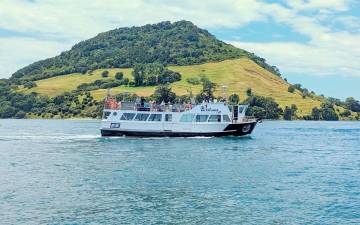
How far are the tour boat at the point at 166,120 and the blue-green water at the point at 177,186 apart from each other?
25.9 meters

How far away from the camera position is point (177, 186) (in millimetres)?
54656

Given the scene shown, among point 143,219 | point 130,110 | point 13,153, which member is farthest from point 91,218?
point 130,110

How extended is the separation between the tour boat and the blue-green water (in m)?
25.9

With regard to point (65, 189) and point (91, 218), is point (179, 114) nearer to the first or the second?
point (65, 189)

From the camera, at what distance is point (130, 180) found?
58500mm

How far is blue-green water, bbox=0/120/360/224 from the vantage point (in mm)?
41531

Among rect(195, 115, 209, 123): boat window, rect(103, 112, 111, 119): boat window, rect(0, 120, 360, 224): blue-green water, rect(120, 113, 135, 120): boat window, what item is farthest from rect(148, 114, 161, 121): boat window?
rect(0, 120, 360, 224): blue-green water

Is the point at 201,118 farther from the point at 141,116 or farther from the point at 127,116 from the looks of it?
the point at 127,116

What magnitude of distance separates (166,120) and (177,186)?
6743 centimetres

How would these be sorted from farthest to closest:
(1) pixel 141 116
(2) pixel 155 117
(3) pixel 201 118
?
(3) pixel 201 118 → (2) pixel 155 117 → (1) pixel 141 116

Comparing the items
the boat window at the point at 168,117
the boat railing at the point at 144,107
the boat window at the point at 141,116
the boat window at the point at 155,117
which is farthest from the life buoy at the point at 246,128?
the boat window at the point at 141,116

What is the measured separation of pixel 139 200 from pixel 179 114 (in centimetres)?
7412

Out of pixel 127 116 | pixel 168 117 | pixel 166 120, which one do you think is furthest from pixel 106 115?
pixel 168 117

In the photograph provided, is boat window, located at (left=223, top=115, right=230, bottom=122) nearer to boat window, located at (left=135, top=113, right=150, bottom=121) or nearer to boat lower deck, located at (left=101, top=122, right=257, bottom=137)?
boat lower deck, located at (left=101, top=122, right=257, bottom=137)
